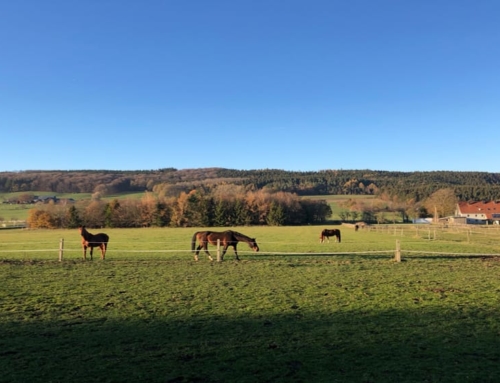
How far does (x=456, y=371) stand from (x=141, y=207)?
77.0 meters

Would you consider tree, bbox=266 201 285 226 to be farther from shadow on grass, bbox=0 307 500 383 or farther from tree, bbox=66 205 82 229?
shadow on grass, bbox=0 307 500 383

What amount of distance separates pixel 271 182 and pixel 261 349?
145m

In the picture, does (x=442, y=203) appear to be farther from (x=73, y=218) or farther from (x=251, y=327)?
(x=251, y=327)

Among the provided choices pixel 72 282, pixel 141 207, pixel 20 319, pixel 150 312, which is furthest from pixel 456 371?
pixel 141 207

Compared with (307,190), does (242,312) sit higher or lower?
lower

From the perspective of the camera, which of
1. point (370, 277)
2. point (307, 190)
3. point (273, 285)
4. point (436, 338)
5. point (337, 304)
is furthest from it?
point (307, 190)

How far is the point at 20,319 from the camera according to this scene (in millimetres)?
7547

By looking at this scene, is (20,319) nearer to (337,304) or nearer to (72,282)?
(72,282)

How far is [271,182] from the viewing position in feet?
493

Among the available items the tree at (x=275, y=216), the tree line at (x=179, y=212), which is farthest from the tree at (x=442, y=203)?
the tree at (x=275, y=216)

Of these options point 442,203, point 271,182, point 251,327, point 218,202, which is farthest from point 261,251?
point 271,182

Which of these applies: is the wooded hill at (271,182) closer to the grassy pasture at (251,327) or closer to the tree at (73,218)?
the tree at (73,218)

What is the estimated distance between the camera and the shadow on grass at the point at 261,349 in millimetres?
4836

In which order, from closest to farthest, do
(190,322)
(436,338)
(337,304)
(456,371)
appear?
(456,371), (436,338), (190,322), (337,304)
